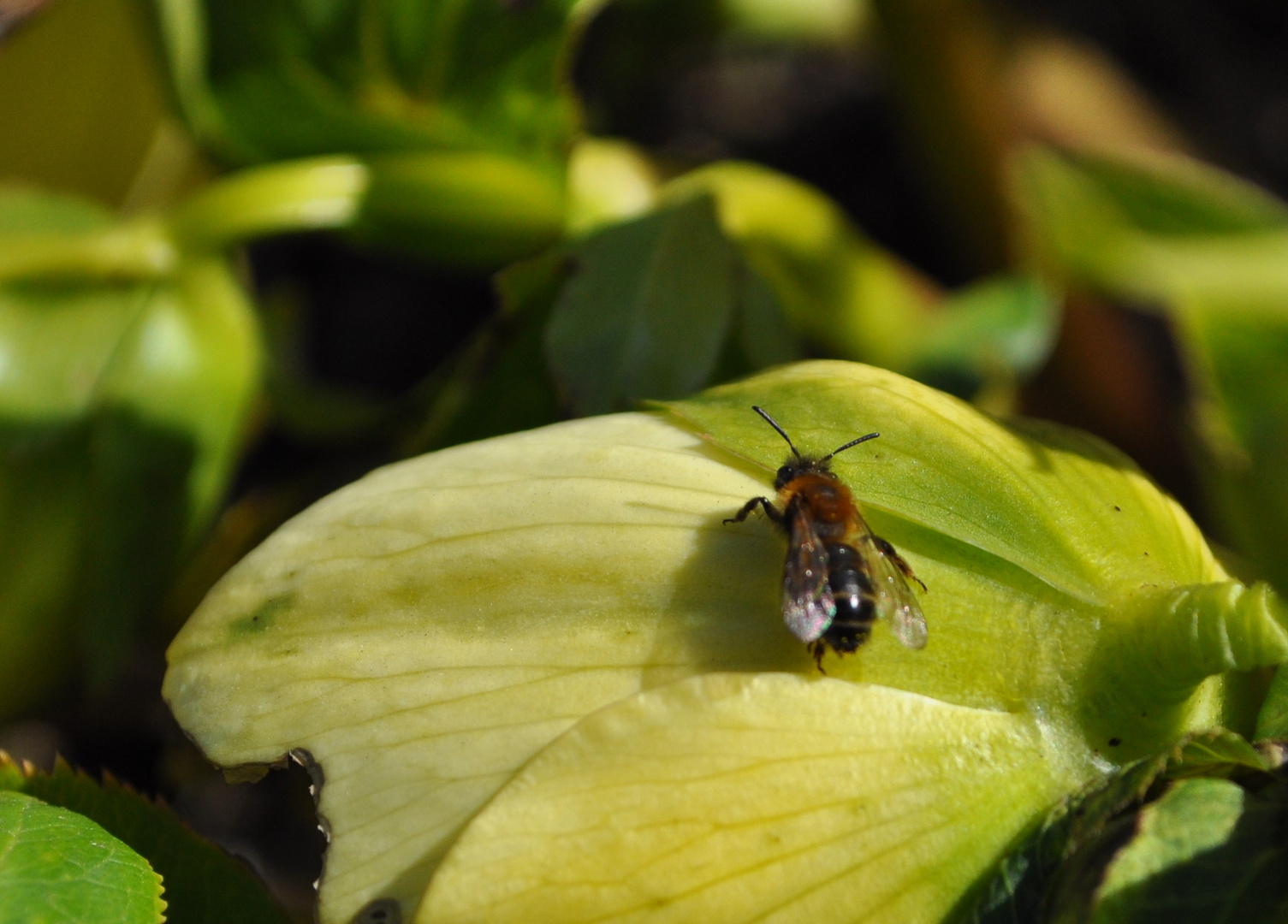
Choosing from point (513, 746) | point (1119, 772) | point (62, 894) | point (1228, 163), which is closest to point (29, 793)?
point (62, 894)

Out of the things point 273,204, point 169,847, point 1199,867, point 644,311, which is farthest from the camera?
point 273,204

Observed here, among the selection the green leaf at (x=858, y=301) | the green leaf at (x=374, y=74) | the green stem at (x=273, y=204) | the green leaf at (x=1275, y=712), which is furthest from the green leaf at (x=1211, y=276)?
the green stem at (x=273, y=204)

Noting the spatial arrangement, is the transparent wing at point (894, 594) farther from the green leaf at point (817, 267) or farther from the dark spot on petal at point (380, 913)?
the green leaf at point (817, 267)

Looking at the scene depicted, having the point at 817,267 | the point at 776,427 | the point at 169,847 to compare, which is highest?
the point at 776,427

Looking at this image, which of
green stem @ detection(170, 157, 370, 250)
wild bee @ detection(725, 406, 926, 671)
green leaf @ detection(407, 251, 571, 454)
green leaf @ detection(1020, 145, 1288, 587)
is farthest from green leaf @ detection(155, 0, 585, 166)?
green leaf @ detection(1020, 145, 1288, 587)

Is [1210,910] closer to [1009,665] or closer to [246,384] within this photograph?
[1009,665]

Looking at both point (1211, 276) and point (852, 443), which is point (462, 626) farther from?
point (1211, 276)

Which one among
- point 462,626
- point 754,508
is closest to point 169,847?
point 462,626
